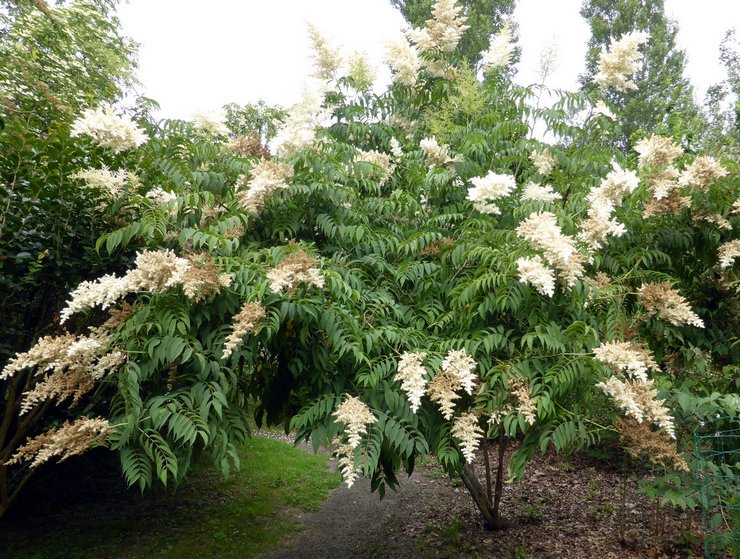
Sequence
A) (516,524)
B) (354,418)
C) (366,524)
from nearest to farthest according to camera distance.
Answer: (354,418) < (516,524) < (366,524)

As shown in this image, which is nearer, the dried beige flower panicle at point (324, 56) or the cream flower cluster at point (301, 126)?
the cream flower cluster at point (301, 126)

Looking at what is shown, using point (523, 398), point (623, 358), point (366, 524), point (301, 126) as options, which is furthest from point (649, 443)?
point (366, 524)

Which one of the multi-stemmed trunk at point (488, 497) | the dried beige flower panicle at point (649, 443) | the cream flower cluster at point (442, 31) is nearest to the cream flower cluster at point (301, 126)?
the cream flower cluster at point (442, 31)

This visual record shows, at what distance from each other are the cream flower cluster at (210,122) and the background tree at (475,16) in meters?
14.0

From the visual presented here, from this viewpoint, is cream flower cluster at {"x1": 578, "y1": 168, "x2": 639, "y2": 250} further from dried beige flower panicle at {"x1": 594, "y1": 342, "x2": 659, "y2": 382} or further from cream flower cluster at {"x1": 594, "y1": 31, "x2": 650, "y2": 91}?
cream flower cluster at {"x1": 594, "y1": 31, "x2": 650, "y2": 91}

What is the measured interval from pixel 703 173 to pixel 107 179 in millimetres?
4704

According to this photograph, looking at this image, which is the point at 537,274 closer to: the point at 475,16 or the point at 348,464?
the point at 348,464

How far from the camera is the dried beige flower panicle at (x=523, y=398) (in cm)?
303

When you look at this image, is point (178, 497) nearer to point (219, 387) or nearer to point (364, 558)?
point (364, 558)

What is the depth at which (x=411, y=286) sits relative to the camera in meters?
4.56

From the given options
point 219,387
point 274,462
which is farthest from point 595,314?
point 274,462

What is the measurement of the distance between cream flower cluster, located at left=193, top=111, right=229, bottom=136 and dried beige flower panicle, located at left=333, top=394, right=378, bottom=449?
2.87 meters

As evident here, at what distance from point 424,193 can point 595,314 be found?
1.86m

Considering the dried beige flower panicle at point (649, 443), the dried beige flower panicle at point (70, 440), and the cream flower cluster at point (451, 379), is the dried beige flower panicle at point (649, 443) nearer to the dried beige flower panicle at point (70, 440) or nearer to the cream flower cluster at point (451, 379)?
the cream flower cluster at point (451, 379)
